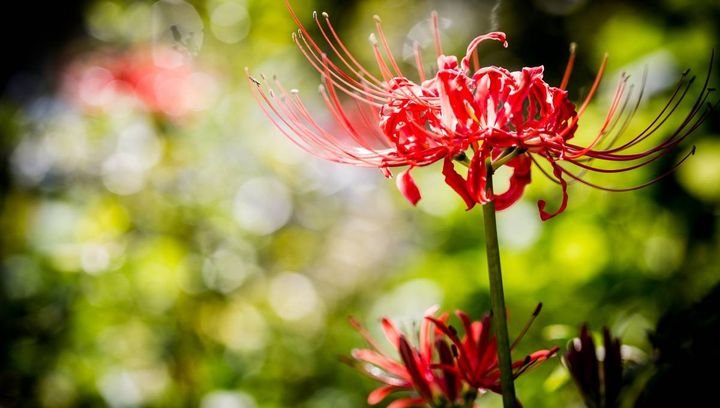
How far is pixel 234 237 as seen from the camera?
1.47 meters

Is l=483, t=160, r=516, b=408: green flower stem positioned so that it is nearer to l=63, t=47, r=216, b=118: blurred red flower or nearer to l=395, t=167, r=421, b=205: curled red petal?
l=395, t=167, r=421, b=205: curled red petal

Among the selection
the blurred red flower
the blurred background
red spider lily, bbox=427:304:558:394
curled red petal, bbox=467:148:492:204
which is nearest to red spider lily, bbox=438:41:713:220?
curled red petal, bbox=467:148:492:204

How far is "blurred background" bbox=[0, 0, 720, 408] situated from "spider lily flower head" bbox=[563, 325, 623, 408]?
0.27 m

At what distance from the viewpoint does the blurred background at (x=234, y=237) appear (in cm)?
119

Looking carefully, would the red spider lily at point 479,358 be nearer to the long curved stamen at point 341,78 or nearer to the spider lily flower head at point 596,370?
the spider lily flower head at point 596,370

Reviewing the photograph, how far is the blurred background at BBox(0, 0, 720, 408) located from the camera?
119 cm

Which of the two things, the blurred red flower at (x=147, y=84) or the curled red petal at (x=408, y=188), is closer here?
→ the curled red petal at (x=408, y=188)

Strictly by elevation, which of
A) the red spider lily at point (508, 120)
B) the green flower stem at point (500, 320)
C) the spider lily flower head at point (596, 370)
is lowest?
the spider lily flower head at point (596, 370)

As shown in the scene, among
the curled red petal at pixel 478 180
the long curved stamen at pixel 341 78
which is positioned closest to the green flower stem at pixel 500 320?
the curled red petal at pixel 478 180

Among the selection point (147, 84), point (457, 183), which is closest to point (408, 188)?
point (457, 183)

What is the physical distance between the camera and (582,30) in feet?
7.84

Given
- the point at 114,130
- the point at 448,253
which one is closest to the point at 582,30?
the point at 448,253

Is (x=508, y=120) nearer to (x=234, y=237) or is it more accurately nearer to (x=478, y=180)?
(x=478, y=180)

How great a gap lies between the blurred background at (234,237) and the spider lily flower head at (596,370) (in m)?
0.27
